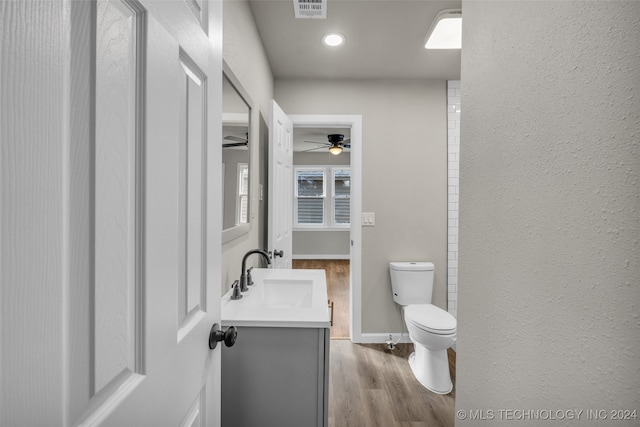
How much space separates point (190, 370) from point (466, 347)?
79 centimetres

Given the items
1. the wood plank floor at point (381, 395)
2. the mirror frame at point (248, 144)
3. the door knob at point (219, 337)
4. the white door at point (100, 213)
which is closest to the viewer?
the white door at point (100, 213)

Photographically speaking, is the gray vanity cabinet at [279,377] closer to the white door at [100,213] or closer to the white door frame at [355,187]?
the white door at [100,213]

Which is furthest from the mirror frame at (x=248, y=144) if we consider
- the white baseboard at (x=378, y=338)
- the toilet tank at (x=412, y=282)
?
the white baseboard at (x=378, y=338)

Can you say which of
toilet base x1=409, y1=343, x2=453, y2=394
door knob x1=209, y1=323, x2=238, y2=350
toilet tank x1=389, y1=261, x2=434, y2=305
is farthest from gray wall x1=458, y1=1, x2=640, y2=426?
toilet tank x1=389, y1=261, x2=434, y2=305

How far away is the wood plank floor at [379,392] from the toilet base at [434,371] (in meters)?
0.04

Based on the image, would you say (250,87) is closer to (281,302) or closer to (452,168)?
(281,302)

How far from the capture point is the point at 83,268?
0.38 metres

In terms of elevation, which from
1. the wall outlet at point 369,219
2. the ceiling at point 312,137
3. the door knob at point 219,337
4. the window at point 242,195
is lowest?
the door knob at point 219,337

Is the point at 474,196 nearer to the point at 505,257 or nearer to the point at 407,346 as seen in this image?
the point at 505,257

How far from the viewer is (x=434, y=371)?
221 cm

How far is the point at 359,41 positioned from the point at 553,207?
2.10 metres

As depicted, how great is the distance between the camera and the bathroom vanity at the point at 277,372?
1186mm

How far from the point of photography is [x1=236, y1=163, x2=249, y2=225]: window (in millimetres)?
1698

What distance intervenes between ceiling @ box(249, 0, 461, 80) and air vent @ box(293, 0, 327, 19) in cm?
9
